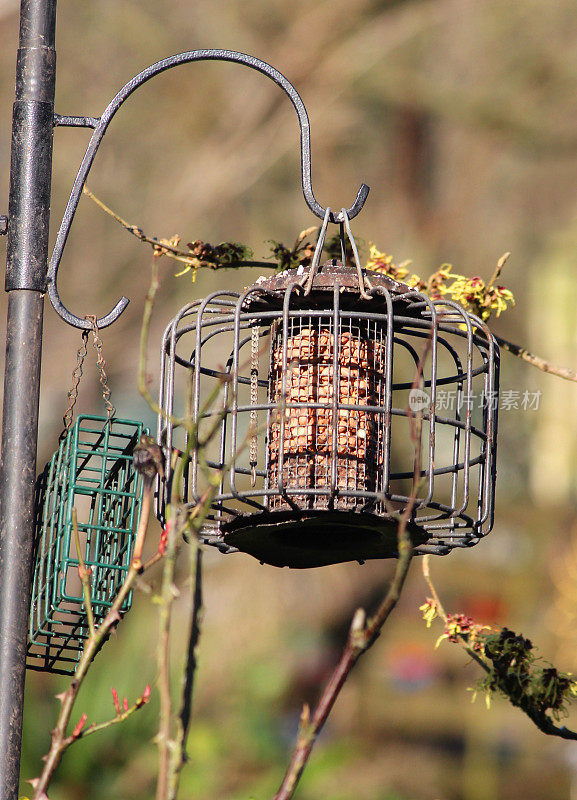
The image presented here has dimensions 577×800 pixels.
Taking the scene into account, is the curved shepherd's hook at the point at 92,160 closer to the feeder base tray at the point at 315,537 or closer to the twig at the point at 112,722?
the feeder base tray at the point at 315,537

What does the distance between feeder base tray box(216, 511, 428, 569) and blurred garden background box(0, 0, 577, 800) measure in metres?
5.19

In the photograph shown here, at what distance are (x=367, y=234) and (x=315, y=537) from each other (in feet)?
19.6

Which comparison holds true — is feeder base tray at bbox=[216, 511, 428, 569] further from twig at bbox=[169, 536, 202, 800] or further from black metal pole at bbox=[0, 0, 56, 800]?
twig at bbox=[169, 536, 202, 800]

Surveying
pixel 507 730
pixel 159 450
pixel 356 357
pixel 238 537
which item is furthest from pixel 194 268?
pixel 507 730

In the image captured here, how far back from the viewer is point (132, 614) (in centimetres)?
850

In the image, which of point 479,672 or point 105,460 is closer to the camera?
point 105,460

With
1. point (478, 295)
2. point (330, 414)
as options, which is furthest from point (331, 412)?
point (478, 295)

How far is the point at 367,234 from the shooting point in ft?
29.4

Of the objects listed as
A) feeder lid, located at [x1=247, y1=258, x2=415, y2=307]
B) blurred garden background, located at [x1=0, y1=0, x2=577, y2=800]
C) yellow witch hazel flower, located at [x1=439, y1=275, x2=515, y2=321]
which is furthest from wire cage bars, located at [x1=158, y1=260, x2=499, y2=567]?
blurred garden background, located at [x1=0, y1=0, x2=577, y2=800]

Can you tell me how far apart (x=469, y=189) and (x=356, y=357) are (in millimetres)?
6430

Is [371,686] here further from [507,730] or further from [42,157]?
[42,157]

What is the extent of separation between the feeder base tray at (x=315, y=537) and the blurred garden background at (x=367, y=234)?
17.0 feet

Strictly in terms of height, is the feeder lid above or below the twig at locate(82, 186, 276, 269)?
below

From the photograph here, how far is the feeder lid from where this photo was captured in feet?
9.98
